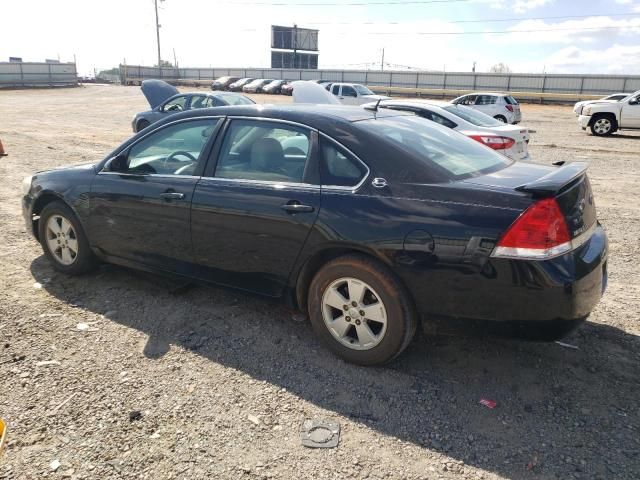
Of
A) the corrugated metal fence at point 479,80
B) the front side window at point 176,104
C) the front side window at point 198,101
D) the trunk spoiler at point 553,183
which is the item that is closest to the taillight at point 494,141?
the trunk spoiler at point 553,183

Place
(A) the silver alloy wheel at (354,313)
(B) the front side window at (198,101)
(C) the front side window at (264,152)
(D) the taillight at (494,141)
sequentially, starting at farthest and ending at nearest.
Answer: (B) the front side window at (198,101), (D) the taillight at (494,141), (C) the front side window at (264,152), (A) the silver alloy wheel at (354,313)

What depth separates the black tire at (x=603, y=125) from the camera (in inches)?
731

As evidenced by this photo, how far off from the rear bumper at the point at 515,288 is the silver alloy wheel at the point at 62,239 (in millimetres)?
3192

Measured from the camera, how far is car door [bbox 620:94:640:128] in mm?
18047

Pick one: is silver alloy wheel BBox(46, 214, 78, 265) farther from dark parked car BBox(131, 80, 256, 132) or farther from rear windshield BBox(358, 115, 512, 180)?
dark parked car BBox(131, 80, 256, 132)

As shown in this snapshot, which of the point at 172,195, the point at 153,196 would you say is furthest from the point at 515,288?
the point at 153,196

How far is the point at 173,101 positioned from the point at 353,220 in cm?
1320

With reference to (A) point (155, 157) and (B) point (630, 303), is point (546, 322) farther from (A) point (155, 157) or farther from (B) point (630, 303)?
(A) point (155, 157)

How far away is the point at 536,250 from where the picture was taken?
2670 millimetres

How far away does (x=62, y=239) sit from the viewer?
4.68 m

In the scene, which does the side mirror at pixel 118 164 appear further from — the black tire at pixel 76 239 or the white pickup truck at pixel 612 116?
the white pickup truck at pixel 612 116

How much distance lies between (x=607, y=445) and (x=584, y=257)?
973 mm

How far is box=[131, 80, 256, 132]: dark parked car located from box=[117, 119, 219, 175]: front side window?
9.22 metres

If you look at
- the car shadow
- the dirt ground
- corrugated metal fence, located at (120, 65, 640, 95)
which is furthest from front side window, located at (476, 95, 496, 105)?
corrugated metal fence, located at (120, 65, 640, 95)
